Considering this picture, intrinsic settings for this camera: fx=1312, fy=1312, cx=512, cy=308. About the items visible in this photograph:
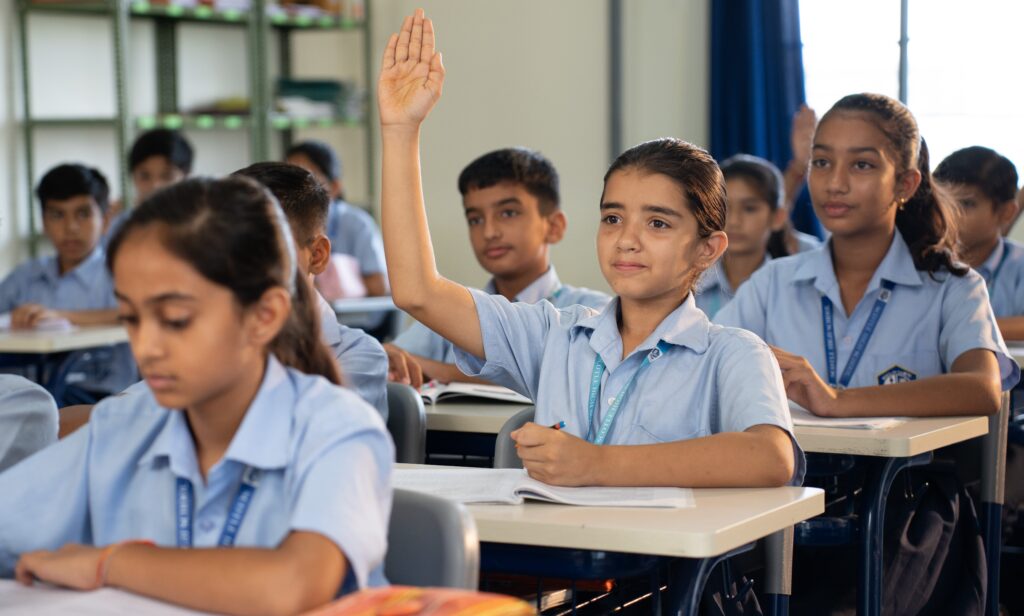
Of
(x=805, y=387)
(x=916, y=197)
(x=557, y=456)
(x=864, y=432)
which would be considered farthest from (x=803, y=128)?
(x=557, y=456)

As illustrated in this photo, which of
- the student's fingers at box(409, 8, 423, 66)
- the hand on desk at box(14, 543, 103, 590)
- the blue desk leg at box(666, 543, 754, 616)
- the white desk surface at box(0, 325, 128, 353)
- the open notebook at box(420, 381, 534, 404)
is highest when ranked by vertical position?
the student's fingers at box(409, 8, 423, 66)

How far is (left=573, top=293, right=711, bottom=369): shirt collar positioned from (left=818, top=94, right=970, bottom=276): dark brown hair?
94 cm

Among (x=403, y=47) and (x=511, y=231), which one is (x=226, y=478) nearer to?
(x=403, y=47)

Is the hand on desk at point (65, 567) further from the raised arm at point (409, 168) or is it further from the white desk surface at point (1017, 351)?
the white desk surface at point (1017, 351)

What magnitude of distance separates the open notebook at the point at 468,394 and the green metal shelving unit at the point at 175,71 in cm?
376

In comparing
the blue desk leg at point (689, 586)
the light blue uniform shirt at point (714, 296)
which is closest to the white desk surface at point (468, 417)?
the blue desk leg at point (689, 586)

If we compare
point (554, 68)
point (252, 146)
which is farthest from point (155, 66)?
point (554, 68)

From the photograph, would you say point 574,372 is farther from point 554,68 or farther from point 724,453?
point 554,68

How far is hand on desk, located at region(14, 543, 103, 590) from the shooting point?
1.20 meters

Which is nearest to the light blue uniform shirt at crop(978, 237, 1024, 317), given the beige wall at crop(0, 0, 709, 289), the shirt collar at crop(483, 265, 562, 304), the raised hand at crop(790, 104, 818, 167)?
the raised hand at crop(790, 104, 818, 167)

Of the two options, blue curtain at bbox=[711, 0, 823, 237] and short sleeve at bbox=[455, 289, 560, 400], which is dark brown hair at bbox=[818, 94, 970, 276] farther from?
blue curtain at bbox=[711, 0, 823, 237]

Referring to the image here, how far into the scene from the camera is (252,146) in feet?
22.3

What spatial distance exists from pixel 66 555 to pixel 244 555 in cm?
20

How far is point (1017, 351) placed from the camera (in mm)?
3086
